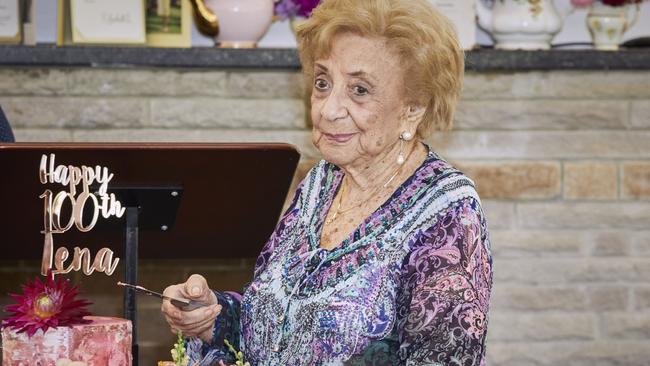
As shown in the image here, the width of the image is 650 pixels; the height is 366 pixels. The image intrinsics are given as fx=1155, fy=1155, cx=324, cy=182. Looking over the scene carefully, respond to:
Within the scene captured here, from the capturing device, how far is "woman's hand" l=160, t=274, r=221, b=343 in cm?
181

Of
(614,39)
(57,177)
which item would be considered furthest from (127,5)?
(57,177)

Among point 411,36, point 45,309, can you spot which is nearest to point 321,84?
point 411,36

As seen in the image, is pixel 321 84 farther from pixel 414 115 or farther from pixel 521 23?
pixel 521 23

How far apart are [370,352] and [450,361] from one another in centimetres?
15

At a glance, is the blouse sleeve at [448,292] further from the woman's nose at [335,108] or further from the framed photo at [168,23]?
the framed photo at [168,23]

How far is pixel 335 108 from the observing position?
181 centimetres

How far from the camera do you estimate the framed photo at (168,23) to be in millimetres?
3420

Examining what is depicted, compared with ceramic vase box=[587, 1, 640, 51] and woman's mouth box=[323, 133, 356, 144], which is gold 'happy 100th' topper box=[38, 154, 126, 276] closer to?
woman's mouth box=[323, 133, 356, 144]

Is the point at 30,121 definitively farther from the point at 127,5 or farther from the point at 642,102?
the point at 642,102

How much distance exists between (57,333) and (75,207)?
21 centimetres

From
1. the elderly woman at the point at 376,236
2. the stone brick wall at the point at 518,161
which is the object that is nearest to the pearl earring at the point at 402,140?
Result: the elderly woman at the point at 376,236

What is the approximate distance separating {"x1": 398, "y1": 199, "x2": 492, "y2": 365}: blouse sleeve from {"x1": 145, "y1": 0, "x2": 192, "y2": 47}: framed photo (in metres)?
1.85

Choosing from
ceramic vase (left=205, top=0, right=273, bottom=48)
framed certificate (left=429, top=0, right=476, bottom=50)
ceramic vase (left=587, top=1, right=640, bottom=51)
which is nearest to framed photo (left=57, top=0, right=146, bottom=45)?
ceramic vase (left=205, top=0, right=273, bottom=48)

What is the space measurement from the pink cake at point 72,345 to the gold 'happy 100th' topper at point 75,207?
132 millimetres
